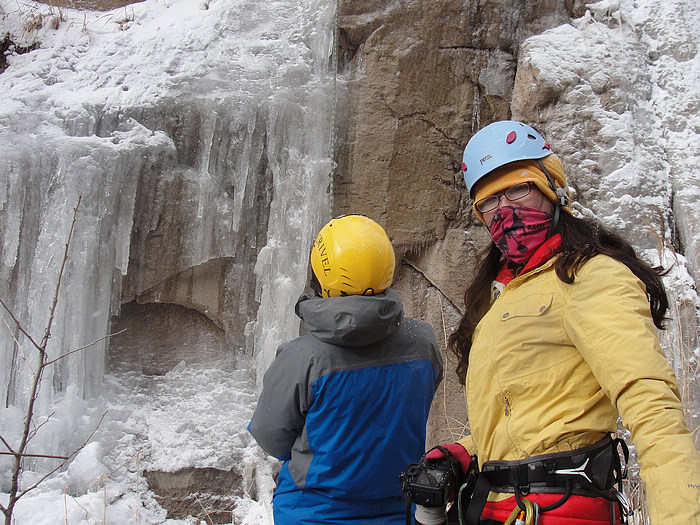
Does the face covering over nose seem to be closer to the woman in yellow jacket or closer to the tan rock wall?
the woman in yellow jacket

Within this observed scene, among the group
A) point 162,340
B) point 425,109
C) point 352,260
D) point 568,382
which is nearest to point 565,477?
point 568,382

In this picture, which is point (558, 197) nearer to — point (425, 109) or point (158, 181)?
point (425, 109)

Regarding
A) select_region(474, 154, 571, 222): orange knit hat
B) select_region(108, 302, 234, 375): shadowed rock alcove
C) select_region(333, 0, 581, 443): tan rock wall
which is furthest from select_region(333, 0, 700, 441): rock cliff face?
select_region(474, 154, 571, 222): orange knit hat

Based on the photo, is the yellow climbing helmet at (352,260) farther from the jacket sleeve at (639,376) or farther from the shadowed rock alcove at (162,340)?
the shadowed rock alcove at (162,340)

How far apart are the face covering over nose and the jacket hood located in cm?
39

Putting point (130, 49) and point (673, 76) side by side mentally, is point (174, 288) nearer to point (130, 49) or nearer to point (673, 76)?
point (130, 49)

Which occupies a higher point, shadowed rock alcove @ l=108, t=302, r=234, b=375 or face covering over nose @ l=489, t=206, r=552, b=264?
face covering over nose @ l=489, t=206, r=552, b=264

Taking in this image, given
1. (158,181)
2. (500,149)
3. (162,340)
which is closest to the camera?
(500,149)

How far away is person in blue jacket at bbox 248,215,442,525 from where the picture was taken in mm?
1654

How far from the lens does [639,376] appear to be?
1.10 m

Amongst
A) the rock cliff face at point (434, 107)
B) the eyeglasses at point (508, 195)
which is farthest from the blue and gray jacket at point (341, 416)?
the rock cliff face at point (434, 107)

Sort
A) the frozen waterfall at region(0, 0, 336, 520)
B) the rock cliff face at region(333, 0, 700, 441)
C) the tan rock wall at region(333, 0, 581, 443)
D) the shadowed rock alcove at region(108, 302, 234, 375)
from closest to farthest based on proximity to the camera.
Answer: the frozen waterfall at region(0, 0, 336, 520)
the rock cliff face at region(333, 0, 700, 441)
the tan rock wall at region(333, 0, 581, 443)
the shadowed rock alcove at region(108, 302, 234, 375)

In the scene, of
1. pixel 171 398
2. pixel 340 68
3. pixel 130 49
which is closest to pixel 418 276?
pixel 340 68

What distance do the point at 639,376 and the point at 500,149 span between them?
29.9 inches
